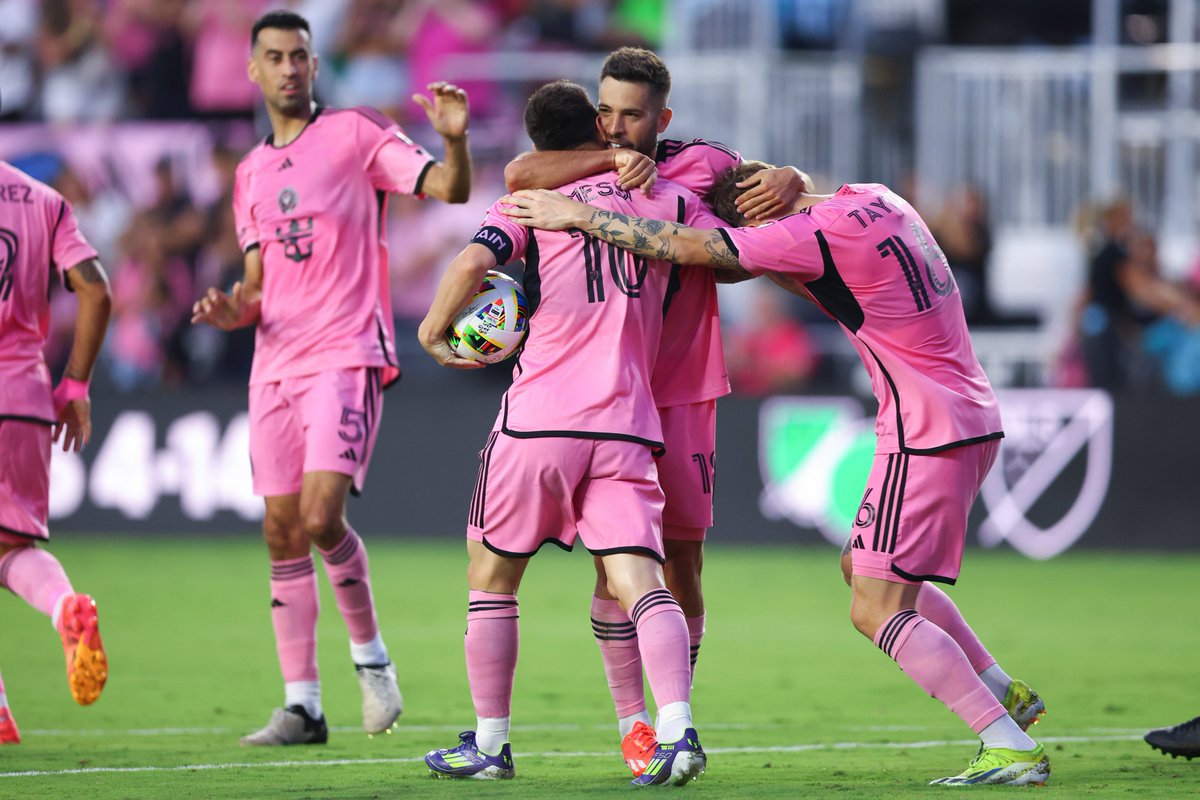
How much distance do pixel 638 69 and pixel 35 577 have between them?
10.0ft

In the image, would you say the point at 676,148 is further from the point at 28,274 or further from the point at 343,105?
the point at 343,105

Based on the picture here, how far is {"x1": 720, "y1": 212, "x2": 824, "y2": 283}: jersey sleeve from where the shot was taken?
5367mm

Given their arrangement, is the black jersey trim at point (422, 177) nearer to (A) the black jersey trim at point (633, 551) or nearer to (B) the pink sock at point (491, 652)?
(B) the pink sock at point (491, 652)

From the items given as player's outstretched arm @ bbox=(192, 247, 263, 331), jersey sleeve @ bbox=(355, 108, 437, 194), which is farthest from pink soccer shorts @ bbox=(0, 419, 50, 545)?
jersey sleeve @ bbox=(355, 108, 437, 194)

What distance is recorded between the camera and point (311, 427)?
6789mm

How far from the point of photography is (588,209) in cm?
543

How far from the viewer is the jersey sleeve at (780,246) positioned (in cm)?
537

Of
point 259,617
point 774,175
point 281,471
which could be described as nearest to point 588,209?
point 774,175

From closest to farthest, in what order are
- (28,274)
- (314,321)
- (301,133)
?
(28,274), (314,321), (301,133)

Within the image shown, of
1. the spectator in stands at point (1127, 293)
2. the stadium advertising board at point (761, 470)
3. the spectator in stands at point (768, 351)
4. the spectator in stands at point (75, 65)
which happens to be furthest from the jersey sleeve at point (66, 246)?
the spectator in stands at point (75, 65)

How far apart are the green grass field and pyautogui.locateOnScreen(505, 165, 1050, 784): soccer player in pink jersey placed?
0.45 meters

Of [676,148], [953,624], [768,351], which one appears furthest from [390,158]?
[768,351]

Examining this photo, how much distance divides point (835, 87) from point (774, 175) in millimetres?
11614

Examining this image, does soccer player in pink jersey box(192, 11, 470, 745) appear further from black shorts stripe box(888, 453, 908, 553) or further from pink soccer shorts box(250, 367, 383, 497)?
black shorts stripe box(888, 453, 908, 553)
